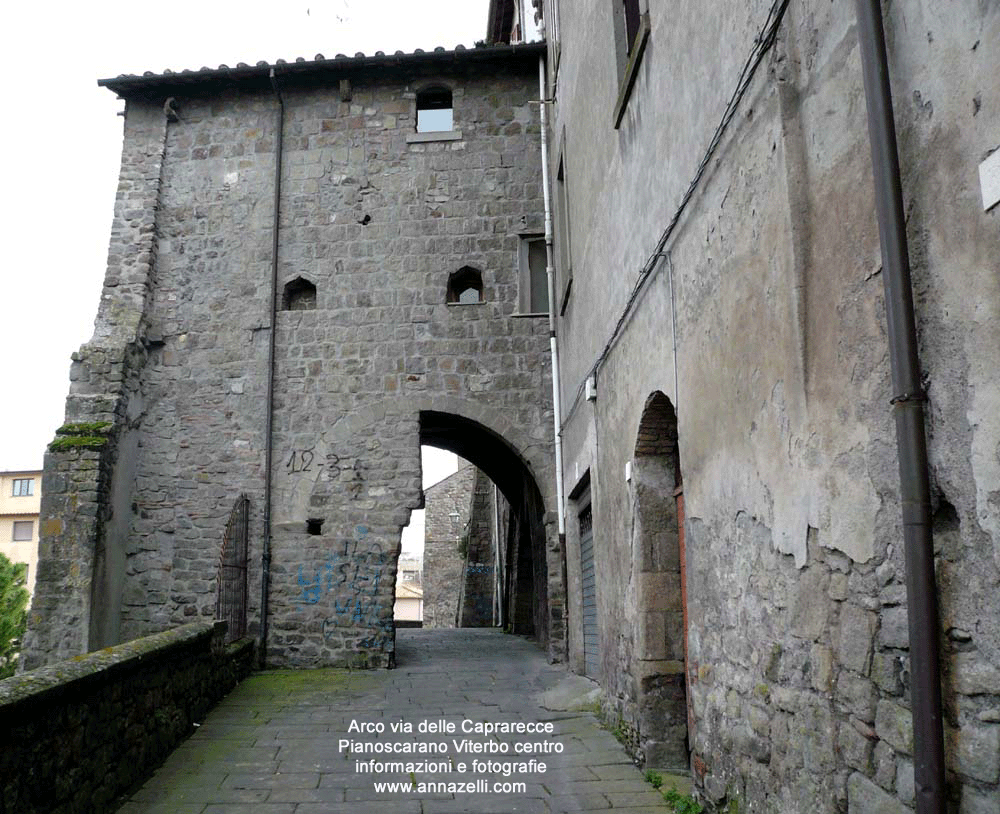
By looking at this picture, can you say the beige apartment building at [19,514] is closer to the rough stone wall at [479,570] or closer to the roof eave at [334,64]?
the rough stone wall at [479,570]

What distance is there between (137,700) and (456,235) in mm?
6962

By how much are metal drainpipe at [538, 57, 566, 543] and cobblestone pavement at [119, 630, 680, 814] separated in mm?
1872

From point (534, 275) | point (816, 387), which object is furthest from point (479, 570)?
point (816, 387)

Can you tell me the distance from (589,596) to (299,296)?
528cm

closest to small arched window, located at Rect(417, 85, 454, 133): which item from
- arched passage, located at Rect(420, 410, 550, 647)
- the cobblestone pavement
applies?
arched passage, located at Rect(420, 410, 550, 647)

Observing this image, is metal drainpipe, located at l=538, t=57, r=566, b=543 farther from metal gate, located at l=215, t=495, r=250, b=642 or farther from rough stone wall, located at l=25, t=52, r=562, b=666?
metal gate, located at l=215, t=495, r=250, b=642

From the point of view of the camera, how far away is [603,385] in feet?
22.3

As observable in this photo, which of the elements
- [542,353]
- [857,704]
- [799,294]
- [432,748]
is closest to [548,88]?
[542,353]

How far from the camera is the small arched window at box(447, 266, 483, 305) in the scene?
35.1ft

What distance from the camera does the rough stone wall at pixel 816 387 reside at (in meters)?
2.10

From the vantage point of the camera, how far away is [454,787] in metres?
4.96

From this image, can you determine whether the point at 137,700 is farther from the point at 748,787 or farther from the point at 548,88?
the point at 548,88

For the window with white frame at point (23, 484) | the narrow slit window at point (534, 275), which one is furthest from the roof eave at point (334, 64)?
the window with white frame at point (23, 484)

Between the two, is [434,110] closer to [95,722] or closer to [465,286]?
[465,286]
